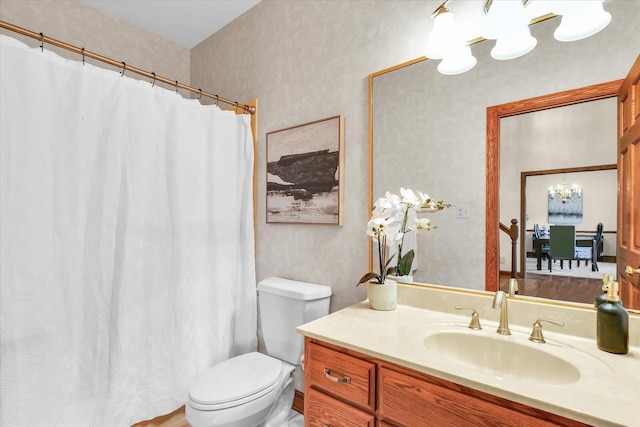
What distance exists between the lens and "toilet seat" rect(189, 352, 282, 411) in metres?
1.32

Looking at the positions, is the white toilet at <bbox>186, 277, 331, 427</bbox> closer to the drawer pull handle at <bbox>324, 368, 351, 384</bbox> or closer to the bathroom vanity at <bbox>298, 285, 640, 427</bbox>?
the bathroom vanity at <bbox>298, 285, 640, 427</bbox>

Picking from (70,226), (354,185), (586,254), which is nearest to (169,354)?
(70,226)

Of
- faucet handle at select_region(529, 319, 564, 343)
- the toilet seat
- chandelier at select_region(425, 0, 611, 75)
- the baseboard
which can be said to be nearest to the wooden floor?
faucet handle at select_region(529, 319, 564, 343)

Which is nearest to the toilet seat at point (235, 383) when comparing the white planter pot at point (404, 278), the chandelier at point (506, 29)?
the white planter pot at point (404, 278)

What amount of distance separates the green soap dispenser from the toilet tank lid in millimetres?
1128

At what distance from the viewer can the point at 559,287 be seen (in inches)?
44.2

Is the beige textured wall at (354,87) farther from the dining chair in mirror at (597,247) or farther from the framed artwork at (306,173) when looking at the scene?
the dining chair in mirror at (597,247)

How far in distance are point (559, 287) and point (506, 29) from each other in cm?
97

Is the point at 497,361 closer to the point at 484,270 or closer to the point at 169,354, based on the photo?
the point at 484,270

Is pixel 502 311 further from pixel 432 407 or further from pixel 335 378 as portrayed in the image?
pixel 335 378

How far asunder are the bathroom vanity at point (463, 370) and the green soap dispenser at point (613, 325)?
3cm

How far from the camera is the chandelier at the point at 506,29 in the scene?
1.04 m

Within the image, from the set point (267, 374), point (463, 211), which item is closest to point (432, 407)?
point (463, 211)

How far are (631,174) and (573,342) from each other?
56cm
